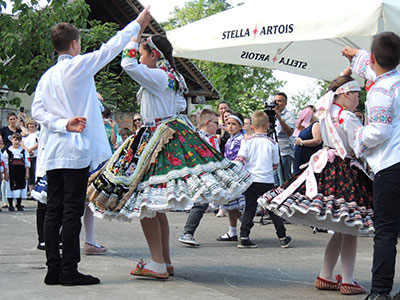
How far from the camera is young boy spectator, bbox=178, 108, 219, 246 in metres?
7.95

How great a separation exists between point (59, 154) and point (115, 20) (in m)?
19.3

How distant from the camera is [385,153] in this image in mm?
4566

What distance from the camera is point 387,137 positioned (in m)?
4.52

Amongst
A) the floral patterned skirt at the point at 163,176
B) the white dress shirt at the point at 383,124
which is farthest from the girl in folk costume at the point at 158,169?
the white dress shirt at the point at 383,124

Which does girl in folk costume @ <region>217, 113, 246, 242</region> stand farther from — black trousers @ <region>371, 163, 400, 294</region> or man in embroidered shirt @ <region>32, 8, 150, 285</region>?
black trousers @ <region>371, 163, 400, 294</region>

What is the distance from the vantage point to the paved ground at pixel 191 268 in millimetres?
4871

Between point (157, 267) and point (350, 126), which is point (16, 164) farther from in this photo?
point (350, 126)

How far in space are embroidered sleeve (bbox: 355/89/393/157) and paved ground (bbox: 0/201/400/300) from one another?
129cm

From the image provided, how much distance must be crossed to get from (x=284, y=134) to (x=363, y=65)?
592 cm

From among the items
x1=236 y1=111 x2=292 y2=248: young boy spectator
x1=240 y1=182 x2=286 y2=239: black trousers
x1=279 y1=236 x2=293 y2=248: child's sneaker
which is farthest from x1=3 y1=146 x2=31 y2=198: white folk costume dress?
x1=279 y1=236 x2=293 y2=248: child's sneaker

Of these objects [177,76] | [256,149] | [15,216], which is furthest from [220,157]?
[15,216]

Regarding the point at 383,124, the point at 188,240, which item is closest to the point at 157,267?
the point at 383,124

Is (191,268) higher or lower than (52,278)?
lower

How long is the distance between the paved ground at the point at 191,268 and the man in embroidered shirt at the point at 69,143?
0.79ft
